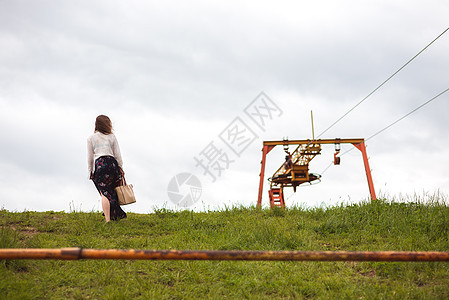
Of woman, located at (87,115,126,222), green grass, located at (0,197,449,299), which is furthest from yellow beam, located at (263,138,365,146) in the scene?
woman, located at (87,115,126,222)

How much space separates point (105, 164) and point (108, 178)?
1.09 ft

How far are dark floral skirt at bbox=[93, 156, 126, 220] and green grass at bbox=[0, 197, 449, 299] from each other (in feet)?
2.05

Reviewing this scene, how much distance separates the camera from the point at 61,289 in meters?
4.98

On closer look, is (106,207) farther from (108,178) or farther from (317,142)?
(317,142)

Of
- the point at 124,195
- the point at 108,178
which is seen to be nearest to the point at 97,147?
the point at 108,178

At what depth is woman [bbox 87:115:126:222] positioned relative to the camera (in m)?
8.34

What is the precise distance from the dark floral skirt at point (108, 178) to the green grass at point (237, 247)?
63cm

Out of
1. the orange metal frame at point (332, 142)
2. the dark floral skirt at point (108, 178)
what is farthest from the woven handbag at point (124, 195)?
the orange metal frame at point (332, 142)

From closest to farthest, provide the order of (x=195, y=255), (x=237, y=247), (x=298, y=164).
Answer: (x=195, y=255) → (x=237, y=247) → (x=298, y=164)

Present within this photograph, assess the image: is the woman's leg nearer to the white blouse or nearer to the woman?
the woman

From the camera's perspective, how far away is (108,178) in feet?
27.5

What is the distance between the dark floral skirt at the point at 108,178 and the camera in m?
8.33

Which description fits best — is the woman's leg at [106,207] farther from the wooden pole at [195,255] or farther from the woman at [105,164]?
the wooden pole at [195,255]

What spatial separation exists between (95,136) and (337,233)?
5850 mm
